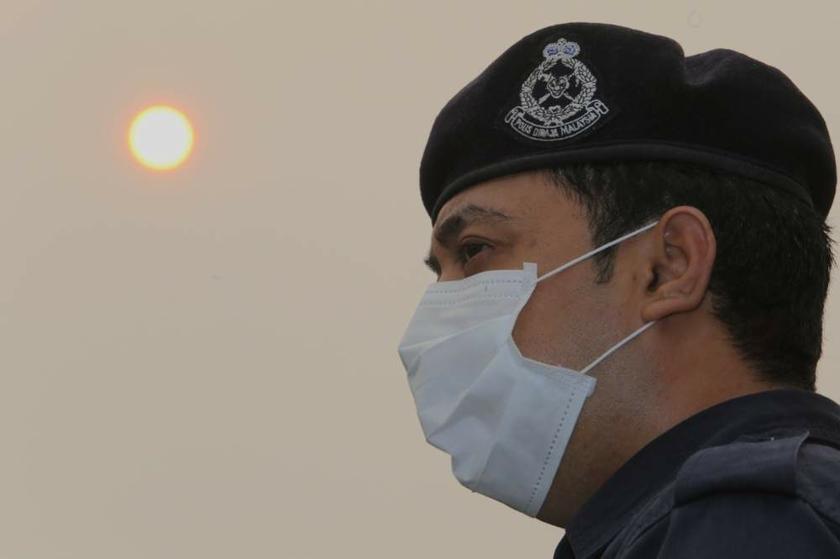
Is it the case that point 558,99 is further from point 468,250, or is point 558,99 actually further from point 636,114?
point 468,250

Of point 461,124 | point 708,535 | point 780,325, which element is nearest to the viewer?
point 708,535

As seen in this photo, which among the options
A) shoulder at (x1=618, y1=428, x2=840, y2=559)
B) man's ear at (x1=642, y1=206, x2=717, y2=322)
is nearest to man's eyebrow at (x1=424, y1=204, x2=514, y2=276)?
man's ear at (x1=642, y1=206, x2=717, y2=322)

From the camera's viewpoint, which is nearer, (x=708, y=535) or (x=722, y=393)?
(x=708, y=535)

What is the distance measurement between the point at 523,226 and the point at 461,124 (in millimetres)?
180

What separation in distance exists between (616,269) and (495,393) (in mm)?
199

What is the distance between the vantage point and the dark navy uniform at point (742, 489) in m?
1.20

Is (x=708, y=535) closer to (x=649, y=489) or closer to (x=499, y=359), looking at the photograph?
(x=649, y=489)

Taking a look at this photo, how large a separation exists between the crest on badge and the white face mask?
0.15 metres

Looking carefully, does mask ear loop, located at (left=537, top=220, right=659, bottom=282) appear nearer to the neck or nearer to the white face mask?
the white face mask

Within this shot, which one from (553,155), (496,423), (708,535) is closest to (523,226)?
(553,155)

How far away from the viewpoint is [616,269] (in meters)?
1.72

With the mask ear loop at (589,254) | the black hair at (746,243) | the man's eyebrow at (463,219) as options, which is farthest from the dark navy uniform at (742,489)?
the man's eyebrow at (463,219)

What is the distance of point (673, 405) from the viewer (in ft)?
5.33

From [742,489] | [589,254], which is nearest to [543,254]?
[589,254]
